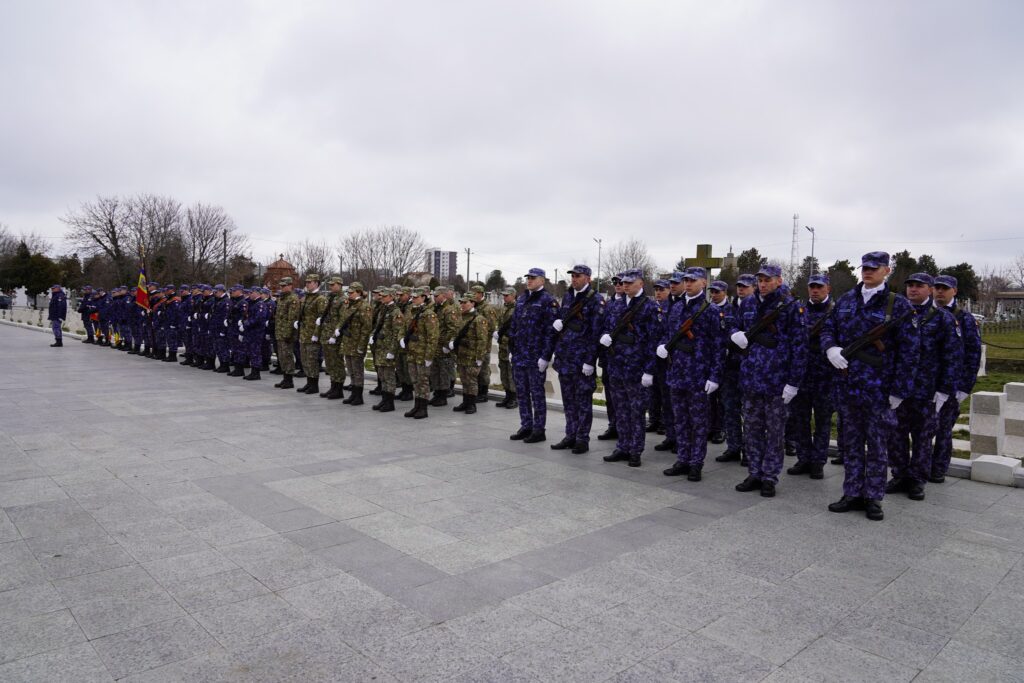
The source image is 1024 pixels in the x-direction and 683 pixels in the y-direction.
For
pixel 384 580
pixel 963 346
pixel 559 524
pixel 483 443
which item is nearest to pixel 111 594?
pixel 384 580

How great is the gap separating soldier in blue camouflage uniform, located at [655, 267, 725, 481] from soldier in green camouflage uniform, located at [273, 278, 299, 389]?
829cm

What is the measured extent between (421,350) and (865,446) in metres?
6.26

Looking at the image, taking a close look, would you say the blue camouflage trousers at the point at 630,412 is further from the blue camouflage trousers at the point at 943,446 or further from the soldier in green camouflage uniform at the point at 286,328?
the soldier in green camouflage uniform at the point at 286,328

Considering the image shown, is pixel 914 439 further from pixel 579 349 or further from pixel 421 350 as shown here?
pixel 421 350

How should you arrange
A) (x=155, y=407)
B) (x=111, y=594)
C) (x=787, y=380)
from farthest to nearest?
1. (x=155, y=407)
2. (x=787, y=380)
3. (x=111, y=594)

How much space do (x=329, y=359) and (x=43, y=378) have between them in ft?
21.8

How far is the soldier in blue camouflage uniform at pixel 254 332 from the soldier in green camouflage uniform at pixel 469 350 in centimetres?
570

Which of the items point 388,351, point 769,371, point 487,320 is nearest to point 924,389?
point 769,371

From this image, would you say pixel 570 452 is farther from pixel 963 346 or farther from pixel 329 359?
pixel 329 359

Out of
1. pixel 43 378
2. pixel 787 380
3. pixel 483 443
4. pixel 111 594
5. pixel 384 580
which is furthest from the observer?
pixel 43 378

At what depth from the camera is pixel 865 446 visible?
573cm

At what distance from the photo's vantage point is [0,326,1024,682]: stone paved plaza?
3148mm

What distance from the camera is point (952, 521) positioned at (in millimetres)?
5387

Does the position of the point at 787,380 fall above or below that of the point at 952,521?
above
